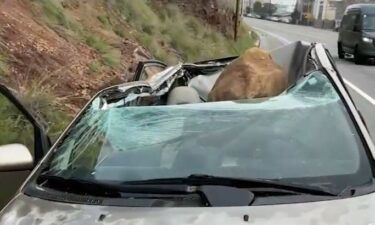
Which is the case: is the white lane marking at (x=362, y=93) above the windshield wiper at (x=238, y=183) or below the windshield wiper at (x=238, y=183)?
below

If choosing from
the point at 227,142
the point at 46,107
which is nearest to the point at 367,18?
the point at 46,107

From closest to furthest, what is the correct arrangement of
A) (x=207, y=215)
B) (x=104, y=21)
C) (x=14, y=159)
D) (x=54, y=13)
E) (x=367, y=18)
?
1. (x=207, y=215)
2. (x=14, y=159)
3. (x=54, y=13)
4. (x=104, y=21)
5. (x=367, y=18)

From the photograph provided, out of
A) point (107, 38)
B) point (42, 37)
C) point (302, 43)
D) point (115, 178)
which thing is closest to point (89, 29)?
point (107, 38)

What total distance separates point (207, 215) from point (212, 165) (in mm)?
510

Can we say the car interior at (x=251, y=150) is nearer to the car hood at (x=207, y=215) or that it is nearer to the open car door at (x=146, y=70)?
the car hood at (x=207, y=215)

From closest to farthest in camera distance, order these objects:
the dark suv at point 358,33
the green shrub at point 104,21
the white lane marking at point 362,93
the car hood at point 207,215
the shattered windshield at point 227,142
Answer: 1. the car hood at point 207,215
2. the shattered windshield at point 227,142
3. the white lane marking at point 362,93
4. the green shrub at point 104,21
5. the dark suv at point 358,33

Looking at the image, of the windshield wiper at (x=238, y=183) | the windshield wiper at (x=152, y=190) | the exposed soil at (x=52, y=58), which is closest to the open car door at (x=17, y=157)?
the windshield wiper at (x=152, y=190)

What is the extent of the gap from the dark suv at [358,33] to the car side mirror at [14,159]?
70.2 feet

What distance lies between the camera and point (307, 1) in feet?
295

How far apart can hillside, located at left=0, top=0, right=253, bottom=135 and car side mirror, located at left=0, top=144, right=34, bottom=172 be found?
383 centimetres

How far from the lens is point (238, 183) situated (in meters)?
3.10

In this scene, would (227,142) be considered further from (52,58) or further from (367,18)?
(367,18)

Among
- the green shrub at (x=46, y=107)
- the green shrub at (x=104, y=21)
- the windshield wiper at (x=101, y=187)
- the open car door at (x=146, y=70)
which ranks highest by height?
the windshield wiper at (x=101, y=187)

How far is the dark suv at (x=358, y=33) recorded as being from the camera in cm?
2388
